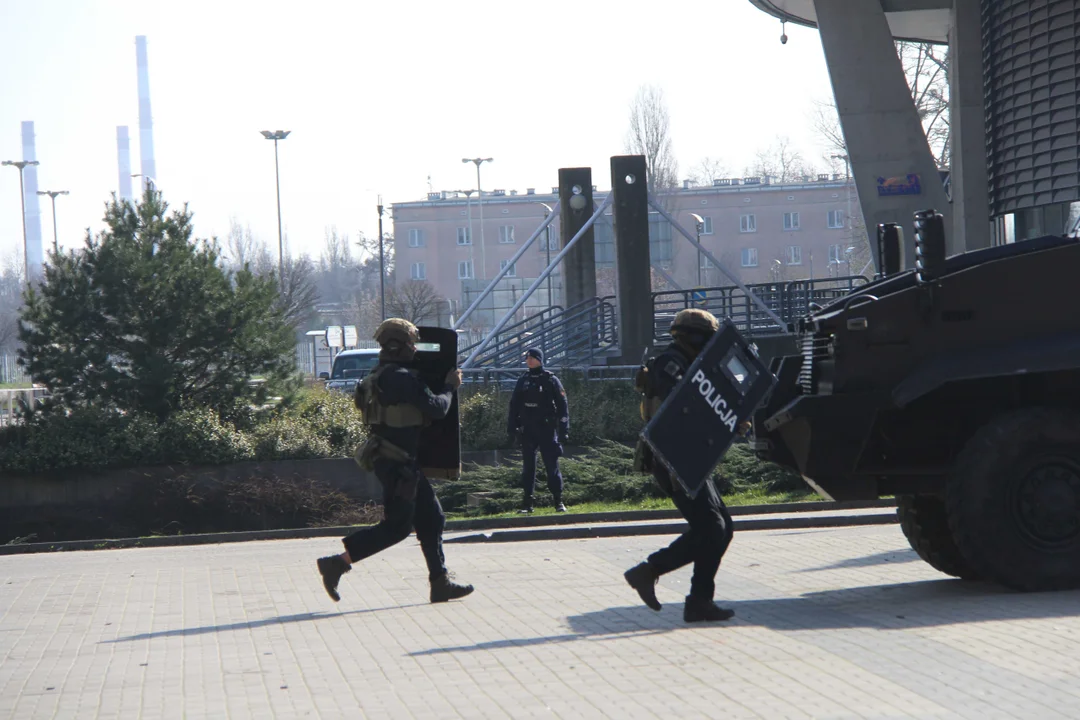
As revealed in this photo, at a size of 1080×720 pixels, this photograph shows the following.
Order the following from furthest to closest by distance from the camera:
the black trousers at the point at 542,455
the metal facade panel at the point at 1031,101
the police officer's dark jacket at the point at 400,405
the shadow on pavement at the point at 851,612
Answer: the metal facade panel at the point at 1031,101, the black trousers at the point at 542,455, the police officer's dark jacket at the point at 400,405, the shadow on pavement at the point at 851,612

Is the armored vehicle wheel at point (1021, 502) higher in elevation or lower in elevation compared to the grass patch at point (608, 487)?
higher

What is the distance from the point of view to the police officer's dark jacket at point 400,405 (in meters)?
8.33

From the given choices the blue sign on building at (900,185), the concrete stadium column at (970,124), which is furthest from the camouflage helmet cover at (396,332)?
the concrete stadium column at (970,124)

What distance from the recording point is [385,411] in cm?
841

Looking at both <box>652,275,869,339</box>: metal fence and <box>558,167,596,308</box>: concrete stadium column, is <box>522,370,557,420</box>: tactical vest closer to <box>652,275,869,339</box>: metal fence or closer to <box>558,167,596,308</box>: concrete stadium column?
<box>558,167,596,308</box>: concrete stadium column

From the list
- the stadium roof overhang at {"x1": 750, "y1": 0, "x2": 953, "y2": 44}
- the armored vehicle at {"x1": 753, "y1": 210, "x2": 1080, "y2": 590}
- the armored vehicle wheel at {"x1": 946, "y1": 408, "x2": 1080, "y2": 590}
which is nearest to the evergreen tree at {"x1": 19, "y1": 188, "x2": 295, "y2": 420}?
the stadium roof overhang at {"x1": 750, "y1": 0, "x2": 953, "y2": 44}

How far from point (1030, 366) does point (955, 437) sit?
74cm

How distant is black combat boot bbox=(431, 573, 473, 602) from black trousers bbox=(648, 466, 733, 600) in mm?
1696

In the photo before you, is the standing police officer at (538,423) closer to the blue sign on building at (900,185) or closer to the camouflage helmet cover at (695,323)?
the camouflage helmet cover at (695,323)

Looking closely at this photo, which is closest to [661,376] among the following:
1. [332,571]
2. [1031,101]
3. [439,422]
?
[439,422]

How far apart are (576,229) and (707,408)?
22.7 meters

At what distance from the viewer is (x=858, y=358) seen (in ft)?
27.1

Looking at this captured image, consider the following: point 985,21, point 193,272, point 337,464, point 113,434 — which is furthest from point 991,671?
point 985,21

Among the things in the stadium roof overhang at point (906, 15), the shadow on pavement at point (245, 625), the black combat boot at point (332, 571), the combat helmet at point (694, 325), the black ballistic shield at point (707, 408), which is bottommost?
the shadow on pavement at point (245, 625)
